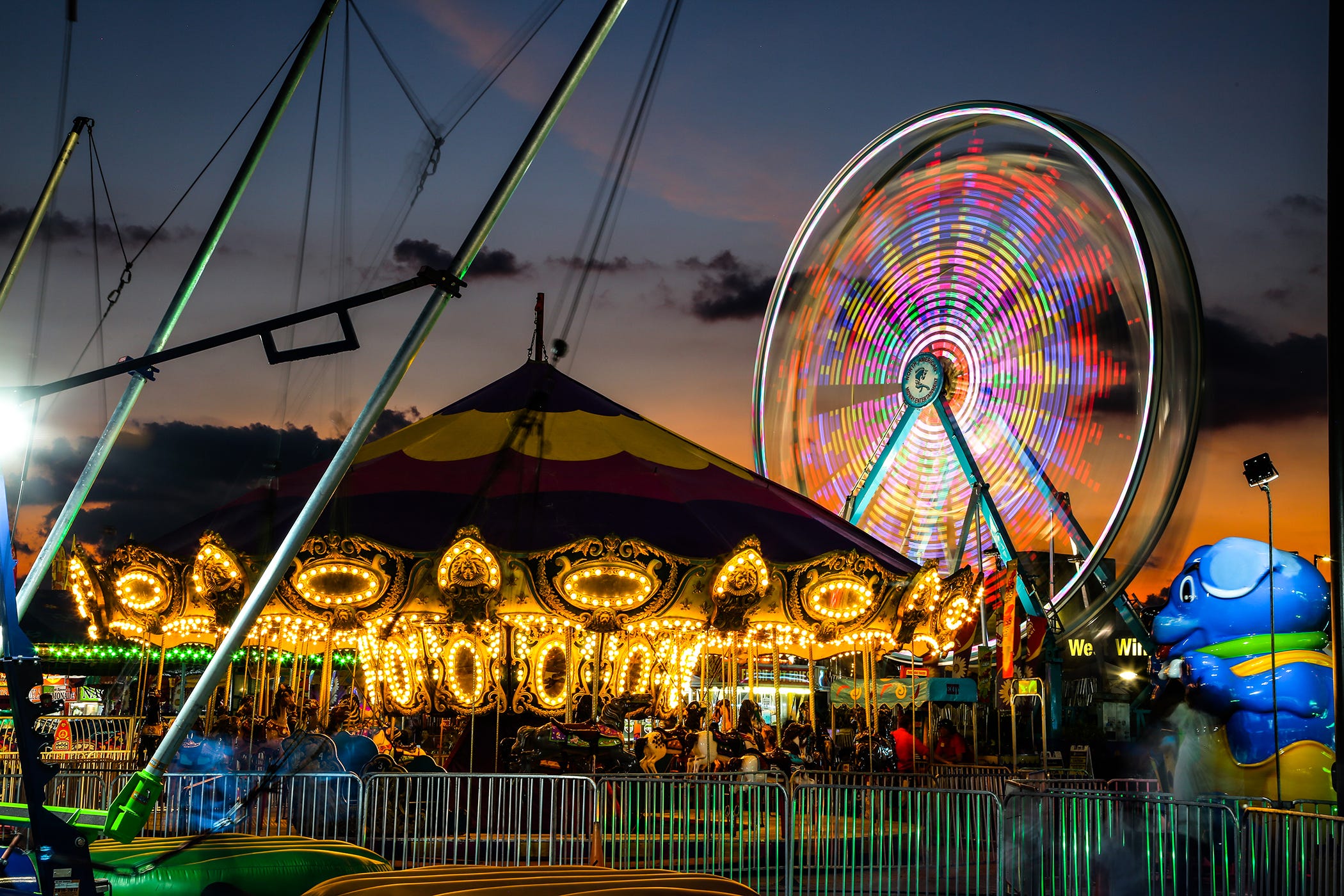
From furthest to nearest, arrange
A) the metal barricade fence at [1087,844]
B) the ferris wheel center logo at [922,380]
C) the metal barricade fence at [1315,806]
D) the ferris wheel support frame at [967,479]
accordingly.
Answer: the ferris wheel center logo at [922,380]
the ferris wheel support frame at [967,479]
the metal barricade fence at [1315,806]
the metal barricade fence at [1087,844]

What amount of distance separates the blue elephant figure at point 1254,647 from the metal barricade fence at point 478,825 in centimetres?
678

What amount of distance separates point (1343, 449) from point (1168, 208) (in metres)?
9.80

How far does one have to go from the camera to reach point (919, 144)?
19.0 meters

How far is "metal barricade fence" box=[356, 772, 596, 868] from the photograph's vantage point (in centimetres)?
852

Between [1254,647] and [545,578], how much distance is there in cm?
774

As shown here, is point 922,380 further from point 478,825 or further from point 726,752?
point 478,825

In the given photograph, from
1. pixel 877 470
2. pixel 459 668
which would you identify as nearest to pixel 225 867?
pixel 459 668

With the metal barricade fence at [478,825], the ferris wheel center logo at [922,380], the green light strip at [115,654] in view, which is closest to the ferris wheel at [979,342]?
the ferris wheel center logo at [922,380]

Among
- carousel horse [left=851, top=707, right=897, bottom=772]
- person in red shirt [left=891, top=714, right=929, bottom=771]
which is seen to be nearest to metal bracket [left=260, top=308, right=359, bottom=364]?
carousel horse [left=851, top=707, right=897, bottom=772]

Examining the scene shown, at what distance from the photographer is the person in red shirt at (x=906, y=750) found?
15164mm

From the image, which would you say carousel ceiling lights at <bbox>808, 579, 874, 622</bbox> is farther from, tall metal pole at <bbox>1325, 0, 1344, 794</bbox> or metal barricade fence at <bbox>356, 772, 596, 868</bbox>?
tall metal pole at <bbox>1325, 0, 1344, 794</bbox>

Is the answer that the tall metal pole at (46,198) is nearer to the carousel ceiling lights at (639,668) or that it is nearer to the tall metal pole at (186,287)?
the tall metal pole at (186,287)

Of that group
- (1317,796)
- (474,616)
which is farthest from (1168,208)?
(474,616)

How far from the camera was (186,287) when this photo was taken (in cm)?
677
